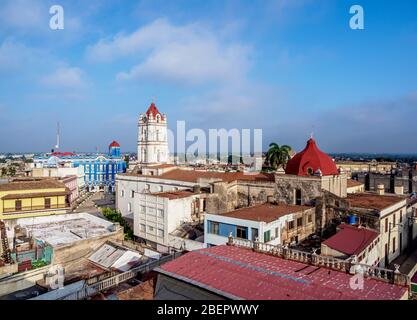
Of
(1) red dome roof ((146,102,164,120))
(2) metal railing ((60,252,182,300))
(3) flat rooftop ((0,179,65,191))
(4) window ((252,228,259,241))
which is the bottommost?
(2) metal railing ((60,252,182,300))

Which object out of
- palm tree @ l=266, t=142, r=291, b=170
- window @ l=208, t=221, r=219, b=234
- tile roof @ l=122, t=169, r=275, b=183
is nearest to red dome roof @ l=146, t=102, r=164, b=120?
tile roof @ l=122, t=169, r=275, b=183

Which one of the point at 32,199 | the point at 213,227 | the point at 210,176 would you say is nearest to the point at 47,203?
the point at 32,199

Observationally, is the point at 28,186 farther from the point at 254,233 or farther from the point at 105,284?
the point at 254,233

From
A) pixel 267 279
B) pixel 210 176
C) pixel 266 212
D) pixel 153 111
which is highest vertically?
pixel 153 111

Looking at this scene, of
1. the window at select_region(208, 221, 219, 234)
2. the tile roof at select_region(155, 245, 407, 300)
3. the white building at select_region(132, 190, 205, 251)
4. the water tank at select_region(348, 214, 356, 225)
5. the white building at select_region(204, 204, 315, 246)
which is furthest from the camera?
the white building at select_region(132, 190, 205, 251)

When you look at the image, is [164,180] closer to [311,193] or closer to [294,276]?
[311,193]

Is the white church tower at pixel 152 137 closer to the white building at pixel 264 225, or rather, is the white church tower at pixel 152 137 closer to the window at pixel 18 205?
the window at pixel 18 205

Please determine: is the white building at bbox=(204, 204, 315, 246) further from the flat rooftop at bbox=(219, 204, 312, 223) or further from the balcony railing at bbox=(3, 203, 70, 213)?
the balcony railing at bbox=(3, 203, 70, 213)

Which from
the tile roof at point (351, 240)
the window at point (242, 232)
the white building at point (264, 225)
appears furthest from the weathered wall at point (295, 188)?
the window at point (242, 232)
